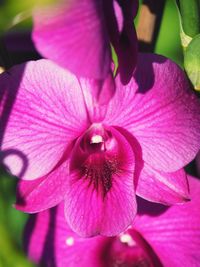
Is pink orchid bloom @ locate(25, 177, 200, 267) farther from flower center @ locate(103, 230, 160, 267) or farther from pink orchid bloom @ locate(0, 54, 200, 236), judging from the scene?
pink orchid bloom @ locate(0, 54, 200, 236)

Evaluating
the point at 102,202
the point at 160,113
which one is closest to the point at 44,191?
the point at 102,202

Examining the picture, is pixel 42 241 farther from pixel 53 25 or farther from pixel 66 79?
pixel 53 25

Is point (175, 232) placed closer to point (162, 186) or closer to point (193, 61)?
point (162, 186)

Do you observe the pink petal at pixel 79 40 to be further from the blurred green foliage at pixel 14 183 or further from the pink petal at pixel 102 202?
the pink petal at pixel 102 202

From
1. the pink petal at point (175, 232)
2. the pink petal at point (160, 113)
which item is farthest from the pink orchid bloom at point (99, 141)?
the pink petal at point (175, 232)

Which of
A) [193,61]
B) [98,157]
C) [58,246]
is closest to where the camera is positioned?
[193,61]

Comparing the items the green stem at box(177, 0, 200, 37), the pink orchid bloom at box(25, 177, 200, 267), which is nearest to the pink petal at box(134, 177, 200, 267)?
the pink orchid bloom at box(25, 177, 200, 267)
